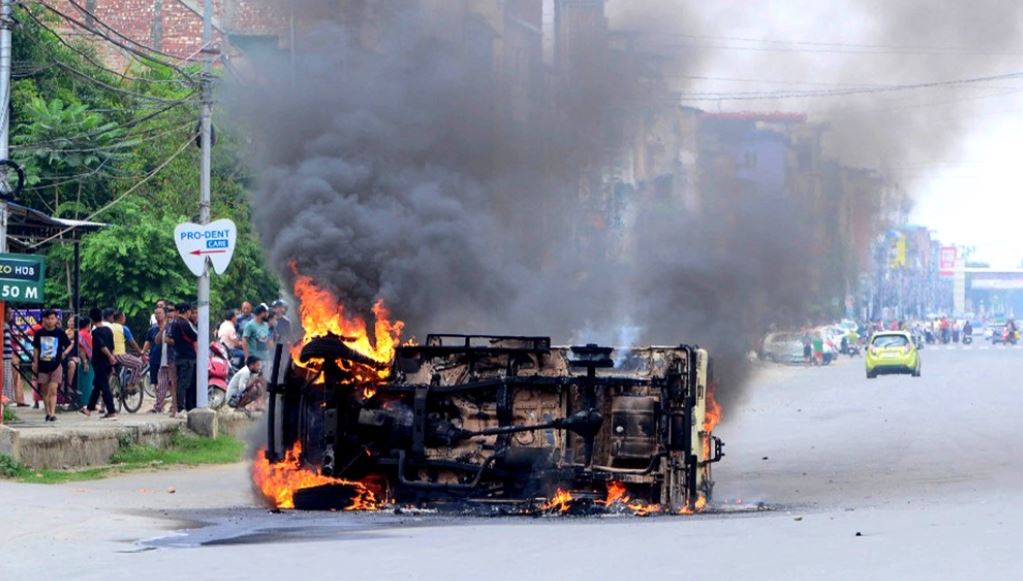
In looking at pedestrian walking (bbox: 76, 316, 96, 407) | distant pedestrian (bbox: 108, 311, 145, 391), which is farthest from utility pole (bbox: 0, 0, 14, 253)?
distant pedestrian (bbox: 108, 311, 145, 391)

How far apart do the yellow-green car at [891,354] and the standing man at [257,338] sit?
26564 millimetres

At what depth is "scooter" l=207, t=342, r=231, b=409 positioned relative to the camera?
2205 cm

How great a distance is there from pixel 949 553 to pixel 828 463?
9.09 metres

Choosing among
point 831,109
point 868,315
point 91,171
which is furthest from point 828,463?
point 868,315

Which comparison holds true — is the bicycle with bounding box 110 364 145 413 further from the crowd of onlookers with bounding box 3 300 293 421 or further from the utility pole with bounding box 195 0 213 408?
the utility pole with bounding box 195 0 213 408

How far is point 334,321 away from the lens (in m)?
13.8

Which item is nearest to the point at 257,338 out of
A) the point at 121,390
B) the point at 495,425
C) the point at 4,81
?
the point at 121,390

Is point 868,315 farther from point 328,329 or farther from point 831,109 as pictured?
→ point 328,329

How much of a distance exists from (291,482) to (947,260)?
15918cm

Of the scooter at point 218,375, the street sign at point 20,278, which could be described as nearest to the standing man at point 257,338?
the scooter at point 218,375

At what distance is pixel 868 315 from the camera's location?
9744 centimetres

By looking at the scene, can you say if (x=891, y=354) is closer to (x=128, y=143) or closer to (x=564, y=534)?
(x=128, y=143)

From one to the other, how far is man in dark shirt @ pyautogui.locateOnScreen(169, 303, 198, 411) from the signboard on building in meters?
144

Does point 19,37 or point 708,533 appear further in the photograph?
point 19,37
